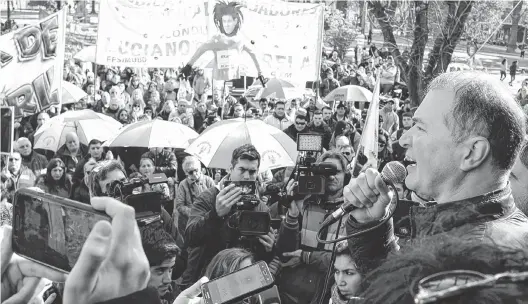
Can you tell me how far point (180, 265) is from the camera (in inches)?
191

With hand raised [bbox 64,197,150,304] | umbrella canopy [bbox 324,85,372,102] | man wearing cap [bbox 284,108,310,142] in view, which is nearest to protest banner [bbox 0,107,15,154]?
hand raised [bbox 64,197,150,304]

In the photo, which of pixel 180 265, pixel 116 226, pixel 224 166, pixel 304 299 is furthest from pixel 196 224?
pixel 116 226

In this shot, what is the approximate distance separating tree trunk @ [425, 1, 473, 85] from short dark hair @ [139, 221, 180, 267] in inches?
311

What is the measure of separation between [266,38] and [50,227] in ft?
28.9

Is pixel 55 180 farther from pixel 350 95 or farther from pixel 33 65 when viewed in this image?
pixel 350 95

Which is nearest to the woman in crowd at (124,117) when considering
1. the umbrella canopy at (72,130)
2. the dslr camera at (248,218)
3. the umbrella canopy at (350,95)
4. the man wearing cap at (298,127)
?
the umbrella canopy at (72,130)

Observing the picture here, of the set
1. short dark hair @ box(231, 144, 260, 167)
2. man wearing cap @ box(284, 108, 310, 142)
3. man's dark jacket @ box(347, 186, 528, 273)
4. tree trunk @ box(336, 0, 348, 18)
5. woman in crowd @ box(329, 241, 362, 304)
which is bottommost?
man wearing cap @ box(284, 108, 310, 142)

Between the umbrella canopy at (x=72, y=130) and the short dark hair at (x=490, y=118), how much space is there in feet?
25.2

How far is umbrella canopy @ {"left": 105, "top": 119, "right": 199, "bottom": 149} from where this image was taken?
8.22 metres

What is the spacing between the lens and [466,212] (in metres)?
1.84

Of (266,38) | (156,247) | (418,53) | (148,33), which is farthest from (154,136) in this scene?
(418,53)

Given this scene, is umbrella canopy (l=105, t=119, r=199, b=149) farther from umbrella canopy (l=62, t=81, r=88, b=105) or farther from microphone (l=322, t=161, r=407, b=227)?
microphone (l=322, t=161, r=407, b=227)

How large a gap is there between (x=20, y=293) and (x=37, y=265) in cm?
8

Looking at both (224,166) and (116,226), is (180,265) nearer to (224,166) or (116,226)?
Result: (224,166)
